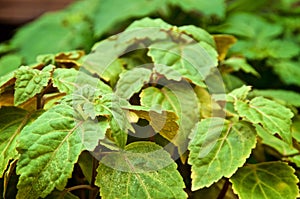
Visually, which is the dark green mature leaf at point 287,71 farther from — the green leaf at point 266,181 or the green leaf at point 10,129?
the green leaf at point 10,129

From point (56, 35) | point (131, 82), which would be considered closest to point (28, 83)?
point (131, 82)

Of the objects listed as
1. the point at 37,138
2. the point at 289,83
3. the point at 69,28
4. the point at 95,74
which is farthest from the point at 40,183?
the point at 69,28

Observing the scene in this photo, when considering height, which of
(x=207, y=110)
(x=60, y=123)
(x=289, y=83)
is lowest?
(x=289, y=83)

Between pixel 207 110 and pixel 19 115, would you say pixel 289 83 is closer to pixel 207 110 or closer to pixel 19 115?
pixel 207 110

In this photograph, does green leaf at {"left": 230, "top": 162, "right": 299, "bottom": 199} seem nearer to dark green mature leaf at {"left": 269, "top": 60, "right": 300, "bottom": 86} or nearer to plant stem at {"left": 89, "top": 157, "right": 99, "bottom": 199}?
plant stem at {"left": 89, "top": 157, "right": 99, "bottom": 199}

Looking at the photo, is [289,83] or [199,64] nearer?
[199,64]

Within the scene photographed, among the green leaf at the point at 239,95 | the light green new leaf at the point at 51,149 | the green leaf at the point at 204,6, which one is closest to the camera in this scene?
the light green new leaf at the point at 51,149

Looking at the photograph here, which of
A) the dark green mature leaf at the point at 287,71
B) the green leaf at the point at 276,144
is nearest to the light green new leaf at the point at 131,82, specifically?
the green leaf at the point at 276,144
